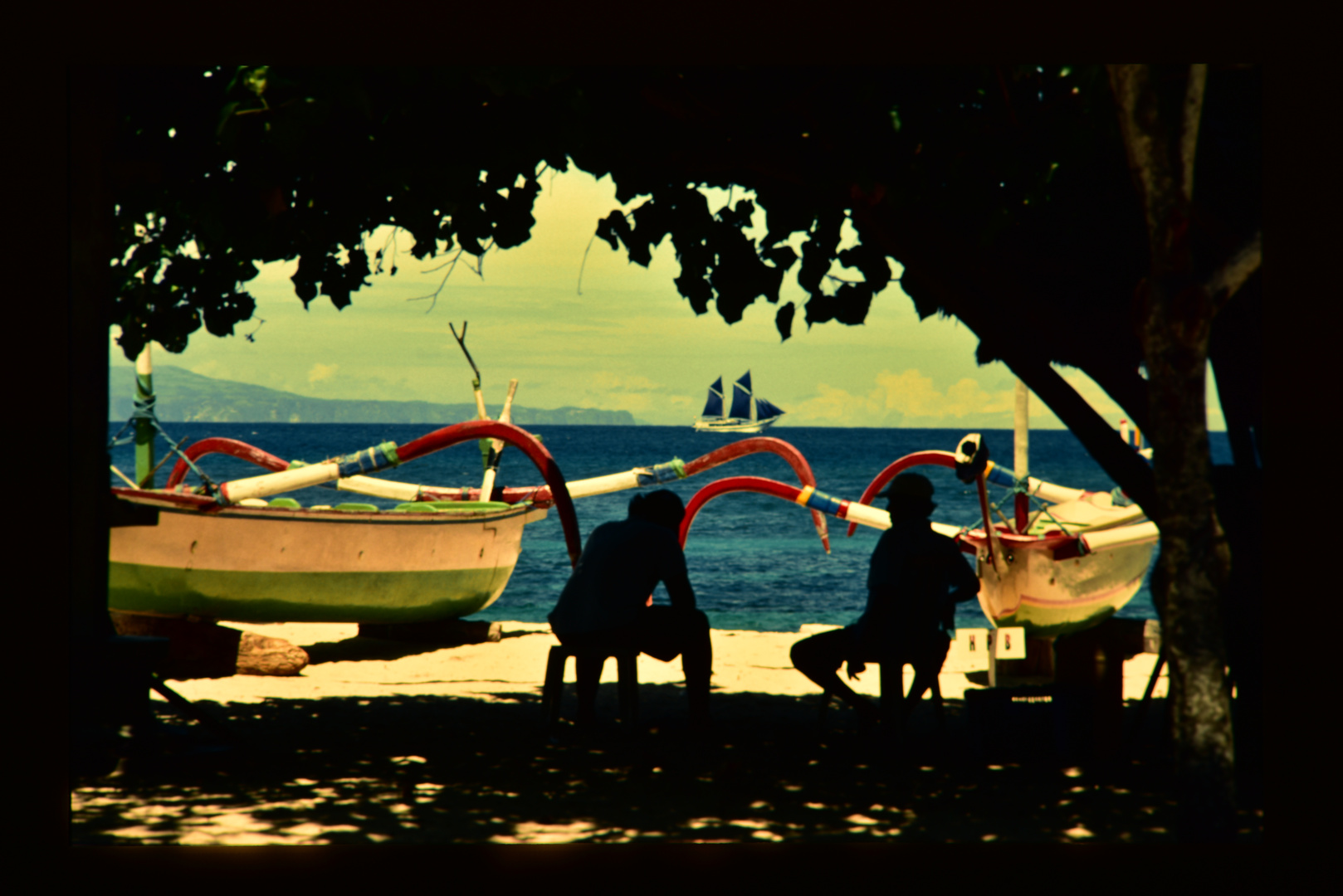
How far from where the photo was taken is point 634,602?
5.52 metres

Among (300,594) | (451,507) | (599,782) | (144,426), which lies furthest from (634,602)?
(144,426)

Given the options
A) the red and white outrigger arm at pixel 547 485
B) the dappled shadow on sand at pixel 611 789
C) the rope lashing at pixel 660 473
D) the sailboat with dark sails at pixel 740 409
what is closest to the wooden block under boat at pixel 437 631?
the red and white outrigger arm at pixel 547 485

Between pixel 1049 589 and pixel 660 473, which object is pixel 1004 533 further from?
pixel 660 473

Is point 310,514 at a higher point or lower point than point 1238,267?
lower

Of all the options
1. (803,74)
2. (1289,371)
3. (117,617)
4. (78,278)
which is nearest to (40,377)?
(78,278)

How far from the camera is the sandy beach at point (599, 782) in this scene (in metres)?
4.25

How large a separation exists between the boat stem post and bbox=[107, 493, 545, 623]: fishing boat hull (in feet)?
3.61

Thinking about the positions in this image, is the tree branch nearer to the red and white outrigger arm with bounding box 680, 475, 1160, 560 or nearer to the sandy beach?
the sandy beach

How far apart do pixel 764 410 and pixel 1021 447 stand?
67216 mm

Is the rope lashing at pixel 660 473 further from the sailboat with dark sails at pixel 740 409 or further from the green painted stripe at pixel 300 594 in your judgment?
the sailboat with dark sails at pixel 740 409

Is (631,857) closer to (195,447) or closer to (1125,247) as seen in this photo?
(1125,247)

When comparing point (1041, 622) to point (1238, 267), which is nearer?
point (1238, 267)

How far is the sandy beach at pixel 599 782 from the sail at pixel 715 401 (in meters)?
70.7

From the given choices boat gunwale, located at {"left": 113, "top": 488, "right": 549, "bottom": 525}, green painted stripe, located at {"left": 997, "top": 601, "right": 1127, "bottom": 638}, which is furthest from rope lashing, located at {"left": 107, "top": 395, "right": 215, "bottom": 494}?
green painted stripe, located at {"left": 997, "top": 601, "right": 1127, "bottom": 638}
